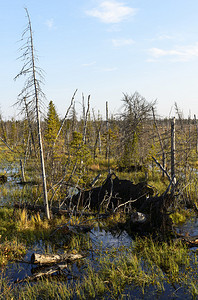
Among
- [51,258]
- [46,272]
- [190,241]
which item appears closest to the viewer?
[46,272]

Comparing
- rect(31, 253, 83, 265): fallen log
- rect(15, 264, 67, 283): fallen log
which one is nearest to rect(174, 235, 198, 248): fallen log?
rect(31, 253, 83, 265): fallen log

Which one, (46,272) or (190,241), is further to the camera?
(190,241)

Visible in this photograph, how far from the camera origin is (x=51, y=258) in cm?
586

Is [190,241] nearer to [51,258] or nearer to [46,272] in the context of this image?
[51,258]

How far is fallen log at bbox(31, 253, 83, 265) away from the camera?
5.73 metres

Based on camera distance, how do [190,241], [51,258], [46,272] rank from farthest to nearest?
[190,241]
[51,258]
[46,272]

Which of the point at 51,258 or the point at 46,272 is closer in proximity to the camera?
the point at 46,272

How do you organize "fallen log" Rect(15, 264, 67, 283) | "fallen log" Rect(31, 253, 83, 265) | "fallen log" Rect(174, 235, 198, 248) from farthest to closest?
"fallen log" Rect(174, 235, 198, 248) < "fallen log" Rect(31, 253, 83, 265) < "fallen log" Rect(15, 264, 67, 283)

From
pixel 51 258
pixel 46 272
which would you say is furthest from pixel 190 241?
pixel 46 272

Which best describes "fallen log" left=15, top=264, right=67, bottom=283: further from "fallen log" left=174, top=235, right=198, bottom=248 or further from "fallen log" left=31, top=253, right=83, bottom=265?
"fallen log" left=174, top=235, right=198, bottom=248

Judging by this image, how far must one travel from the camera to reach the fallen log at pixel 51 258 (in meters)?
5.73

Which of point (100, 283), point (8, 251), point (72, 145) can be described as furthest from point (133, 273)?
point (72, 145)

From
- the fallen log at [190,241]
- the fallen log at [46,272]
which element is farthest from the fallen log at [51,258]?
the fallen log at [190,241]

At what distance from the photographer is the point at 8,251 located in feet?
20.9
